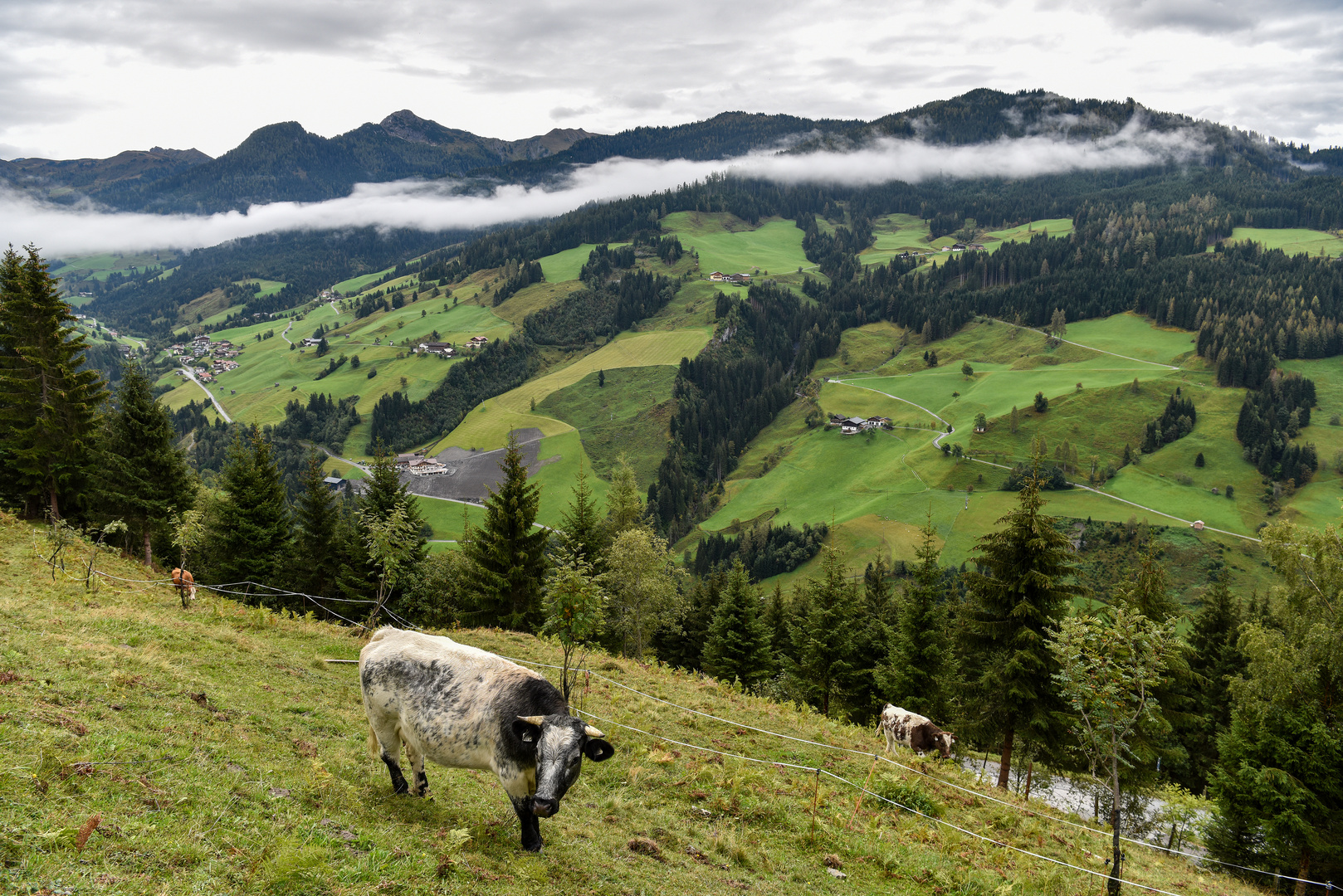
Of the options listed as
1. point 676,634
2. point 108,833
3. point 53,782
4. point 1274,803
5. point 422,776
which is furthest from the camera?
point 676,634

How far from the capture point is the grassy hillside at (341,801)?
27.5 feet

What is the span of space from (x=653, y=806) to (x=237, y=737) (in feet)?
29.2

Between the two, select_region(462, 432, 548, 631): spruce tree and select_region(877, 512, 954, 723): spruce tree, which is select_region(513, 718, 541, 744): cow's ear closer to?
select_region(462, 432, 548, 631): spruce tree

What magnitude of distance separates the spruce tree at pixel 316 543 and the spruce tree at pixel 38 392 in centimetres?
1354

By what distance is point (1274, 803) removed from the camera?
1105 inches

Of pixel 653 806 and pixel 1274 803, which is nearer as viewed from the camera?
pixel 653 806

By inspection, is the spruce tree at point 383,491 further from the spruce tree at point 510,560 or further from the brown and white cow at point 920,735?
the brown and white cow at point 920,735

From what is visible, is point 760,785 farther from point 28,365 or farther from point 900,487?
point 900,487

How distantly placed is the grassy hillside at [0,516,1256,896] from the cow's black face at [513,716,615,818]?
1.18 meters

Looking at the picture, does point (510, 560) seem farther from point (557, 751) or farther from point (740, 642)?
point (557, 751)

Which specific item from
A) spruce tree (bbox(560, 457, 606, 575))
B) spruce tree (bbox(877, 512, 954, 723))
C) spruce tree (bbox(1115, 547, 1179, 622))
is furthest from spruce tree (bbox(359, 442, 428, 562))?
spruce tree (bbox(1115, 547, 1179, 622))

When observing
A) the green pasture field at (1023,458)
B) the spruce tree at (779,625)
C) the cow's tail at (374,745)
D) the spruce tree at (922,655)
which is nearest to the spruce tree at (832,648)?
the spruce tree at (922,655)

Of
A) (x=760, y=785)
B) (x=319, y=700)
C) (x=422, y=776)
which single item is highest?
(x=422, y=776)

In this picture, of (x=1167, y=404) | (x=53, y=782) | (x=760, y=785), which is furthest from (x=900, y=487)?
(x=53, y=782)
